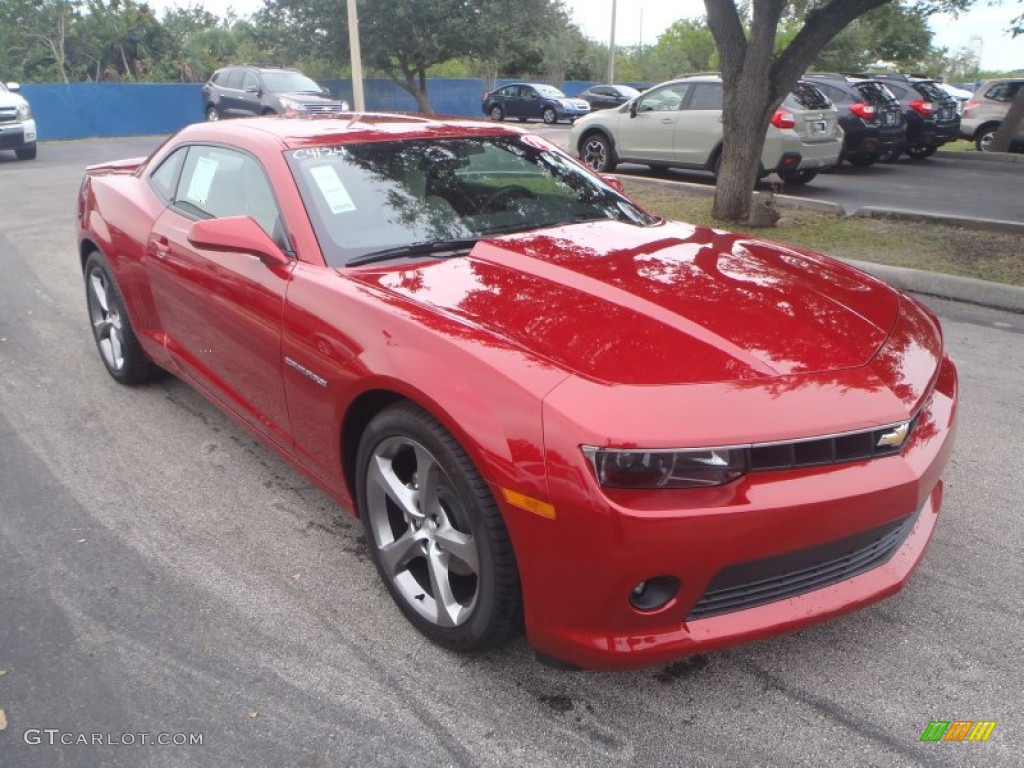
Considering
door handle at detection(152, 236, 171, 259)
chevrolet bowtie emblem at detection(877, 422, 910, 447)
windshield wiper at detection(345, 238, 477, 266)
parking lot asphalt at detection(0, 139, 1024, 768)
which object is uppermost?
windshield wiper at detection(345, 238, 477, 266)

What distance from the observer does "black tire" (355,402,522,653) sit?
2.27 m

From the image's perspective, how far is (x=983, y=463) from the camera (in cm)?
377

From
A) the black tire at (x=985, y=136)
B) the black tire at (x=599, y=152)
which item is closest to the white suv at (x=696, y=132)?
the black tire at (x=599, y=152)

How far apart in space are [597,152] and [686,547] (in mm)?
12689

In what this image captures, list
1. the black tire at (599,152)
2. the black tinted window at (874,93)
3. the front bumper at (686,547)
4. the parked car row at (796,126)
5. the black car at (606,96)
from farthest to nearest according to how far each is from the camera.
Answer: the black car at (606,96) → the black tinted window at (874,93) → the black tire at (599,152) → the parked car row at (796,126) → the front bumper at (686,547)

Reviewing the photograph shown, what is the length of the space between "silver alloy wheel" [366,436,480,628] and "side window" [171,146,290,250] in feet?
3.40

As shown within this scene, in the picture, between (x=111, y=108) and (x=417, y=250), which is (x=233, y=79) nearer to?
(x=111, y=108)

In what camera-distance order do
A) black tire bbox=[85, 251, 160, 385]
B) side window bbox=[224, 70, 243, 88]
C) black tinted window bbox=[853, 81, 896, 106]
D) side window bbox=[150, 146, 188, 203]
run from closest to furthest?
side window bbox=[150, 146, 188, 203]
black tire bbox=[85, 251, 160, 385]
black tinted window bbox=[853, 81, 896, 106]
side window bbox=[224, 70, 243, 88]

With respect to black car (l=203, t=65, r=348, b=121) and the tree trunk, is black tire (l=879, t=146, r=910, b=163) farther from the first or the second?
black car (l=203, t=65, r=348, b=121)

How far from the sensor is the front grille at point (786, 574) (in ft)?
6.89

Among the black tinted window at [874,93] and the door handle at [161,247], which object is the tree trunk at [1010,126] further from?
the door handle at [161,247]

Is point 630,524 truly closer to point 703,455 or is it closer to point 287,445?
point 703,455

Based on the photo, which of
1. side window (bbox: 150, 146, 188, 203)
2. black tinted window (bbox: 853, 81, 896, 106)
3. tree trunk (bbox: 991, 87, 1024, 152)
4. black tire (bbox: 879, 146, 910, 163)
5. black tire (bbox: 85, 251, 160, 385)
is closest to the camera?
side window (bbox: 150, 146, 188, 203)

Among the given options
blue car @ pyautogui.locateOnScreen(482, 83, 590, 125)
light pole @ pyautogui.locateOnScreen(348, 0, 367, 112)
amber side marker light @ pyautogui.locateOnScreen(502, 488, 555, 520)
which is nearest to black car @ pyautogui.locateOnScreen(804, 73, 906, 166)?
light pole @ pyautogui.locateOnScreen(348, 0, 367, 112)
